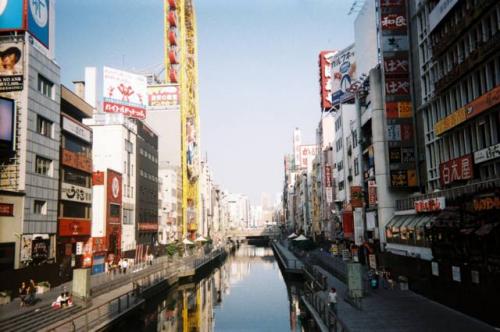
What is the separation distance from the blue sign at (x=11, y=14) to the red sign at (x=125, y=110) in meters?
32.7

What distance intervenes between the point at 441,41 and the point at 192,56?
3654 inches

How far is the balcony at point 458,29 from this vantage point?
97.7 feet

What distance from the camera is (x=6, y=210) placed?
1412 inches

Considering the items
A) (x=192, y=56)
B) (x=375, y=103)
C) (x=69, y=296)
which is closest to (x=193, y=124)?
(x=192, y=56)

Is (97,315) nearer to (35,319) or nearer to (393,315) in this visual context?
(35,319)

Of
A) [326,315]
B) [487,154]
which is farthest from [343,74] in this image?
[326,315]

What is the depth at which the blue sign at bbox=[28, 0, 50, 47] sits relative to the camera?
39769mm

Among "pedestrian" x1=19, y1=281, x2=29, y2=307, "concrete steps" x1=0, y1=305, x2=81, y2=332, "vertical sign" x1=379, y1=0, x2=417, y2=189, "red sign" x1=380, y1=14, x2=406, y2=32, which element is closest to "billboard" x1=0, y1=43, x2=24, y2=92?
"pedestrian" x1=19, y1=281, x2=29, y2=307

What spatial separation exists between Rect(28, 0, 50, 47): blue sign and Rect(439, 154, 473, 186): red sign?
115 ft

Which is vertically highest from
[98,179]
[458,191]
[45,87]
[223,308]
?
[45,87]

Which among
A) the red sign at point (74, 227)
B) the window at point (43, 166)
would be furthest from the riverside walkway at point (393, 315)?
the window at point (43, 166)

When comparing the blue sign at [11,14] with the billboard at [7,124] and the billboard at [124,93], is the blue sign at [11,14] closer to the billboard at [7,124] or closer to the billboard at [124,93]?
the billboard at [7,124]

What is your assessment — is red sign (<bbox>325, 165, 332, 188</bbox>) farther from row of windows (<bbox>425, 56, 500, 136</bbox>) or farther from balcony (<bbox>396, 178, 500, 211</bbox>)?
row of windows (<bbox>425, 56, 500, 136</bbox>)

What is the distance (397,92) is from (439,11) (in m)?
11.9
